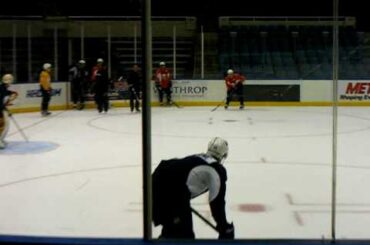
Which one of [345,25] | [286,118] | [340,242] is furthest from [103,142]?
[345,25]

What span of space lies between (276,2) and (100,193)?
42.9 ft

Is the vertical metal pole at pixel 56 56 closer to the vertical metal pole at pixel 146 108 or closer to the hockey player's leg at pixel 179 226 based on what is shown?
the hockey player's leg at pixel 179 226

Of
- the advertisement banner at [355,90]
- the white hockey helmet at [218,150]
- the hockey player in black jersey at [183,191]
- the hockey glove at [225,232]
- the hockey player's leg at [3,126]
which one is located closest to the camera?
the hockey player in black jersey at [183,191]

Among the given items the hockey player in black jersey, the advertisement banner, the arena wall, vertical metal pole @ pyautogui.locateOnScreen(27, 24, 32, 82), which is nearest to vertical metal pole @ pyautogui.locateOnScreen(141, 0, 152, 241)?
the hockey player in black jersey

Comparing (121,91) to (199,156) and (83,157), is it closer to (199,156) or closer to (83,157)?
(83,157)

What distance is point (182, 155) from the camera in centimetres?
745

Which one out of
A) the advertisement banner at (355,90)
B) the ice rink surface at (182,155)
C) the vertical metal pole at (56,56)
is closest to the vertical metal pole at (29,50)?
the vertical metal pole at (56,56)

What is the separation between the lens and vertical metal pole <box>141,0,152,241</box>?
2.08 metres

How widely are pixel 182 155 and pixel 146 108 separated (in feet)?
17.6

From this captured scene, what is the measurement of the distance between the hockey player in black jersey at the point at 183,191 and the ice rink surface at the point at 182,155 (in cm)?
68

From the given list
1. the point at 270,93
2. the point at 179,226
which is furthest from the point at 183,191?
the point at 270,93

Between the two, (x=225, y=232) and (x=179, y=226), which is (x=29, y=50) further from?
(x=179, y=226)

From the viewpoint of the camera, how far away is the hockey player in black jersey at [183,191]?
270cm

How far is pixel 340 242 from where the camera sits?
2.13m
